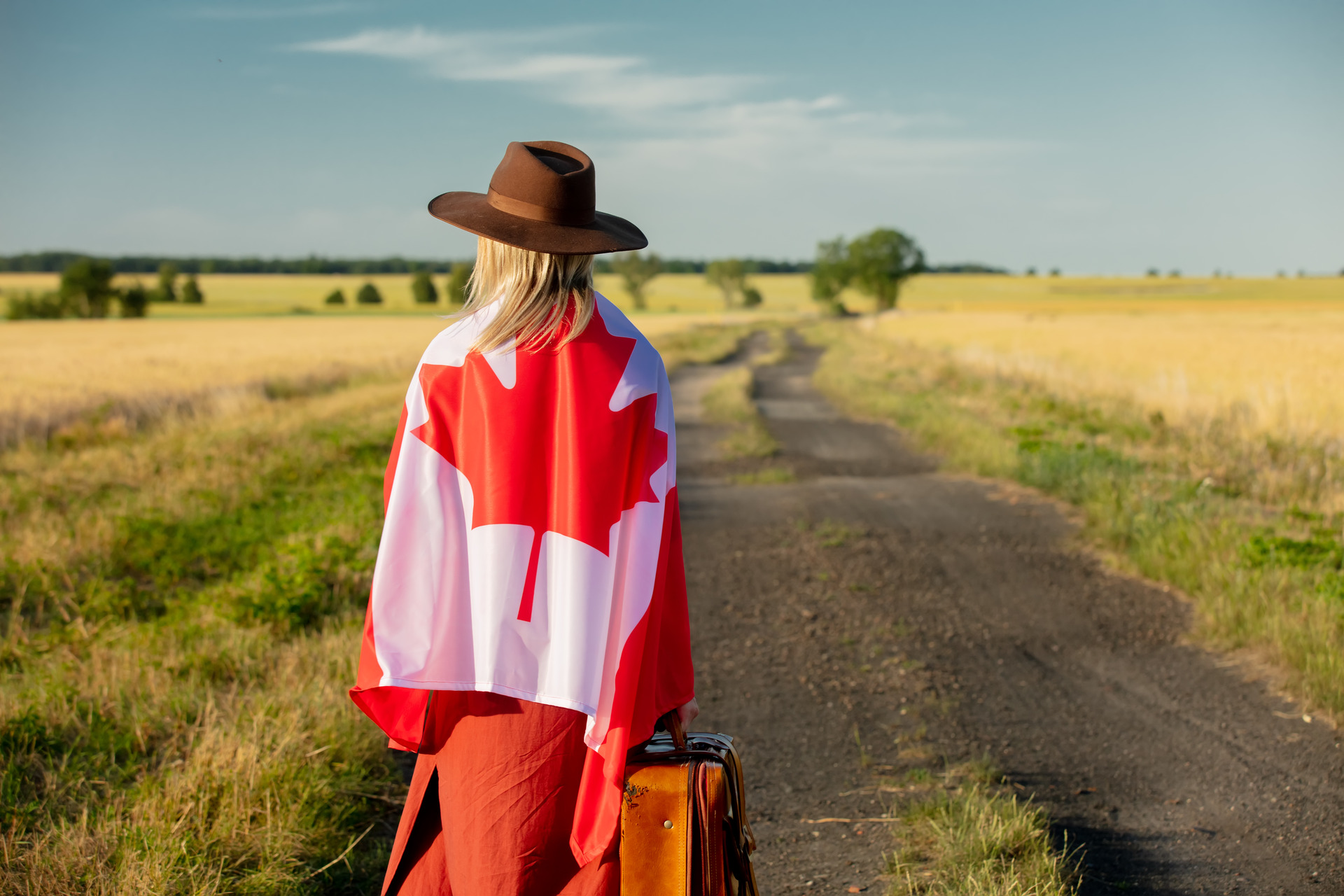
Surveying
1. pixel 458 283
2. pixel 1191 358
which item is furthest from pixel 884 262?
pixel 1191 358

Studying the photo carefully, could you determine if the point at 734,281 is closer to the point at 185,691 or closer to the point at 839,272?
the point at 839,272

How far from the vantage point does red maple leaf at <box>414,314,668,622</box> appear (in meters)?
1.70

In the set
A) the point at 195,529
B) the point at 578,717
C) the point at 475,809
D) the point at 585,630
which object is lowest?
the point at 195,529

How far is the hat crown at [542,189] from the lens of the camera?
1753 millimetres

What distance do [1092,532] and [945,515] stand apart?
4.09 ft

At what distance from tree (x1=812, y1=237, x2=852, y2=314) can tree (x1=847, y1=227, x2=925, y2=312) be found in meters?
2.73

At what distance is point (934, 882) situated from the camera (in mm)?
2514

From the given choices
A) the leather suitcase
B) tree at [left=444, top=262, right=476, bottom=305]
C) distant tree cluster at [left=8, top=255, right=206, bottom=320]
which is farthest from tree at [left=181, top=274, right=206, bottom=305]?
the leather suitcase

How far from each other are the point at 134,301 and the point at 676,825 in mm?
72445

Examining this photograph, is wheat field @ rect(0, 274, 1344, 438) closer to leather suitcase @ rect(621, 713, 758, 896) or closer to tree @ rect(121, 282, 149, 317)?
tree @ rect(121, 282, 149, 317)

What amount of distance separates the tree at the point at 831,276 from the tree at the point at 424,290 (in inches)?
1625

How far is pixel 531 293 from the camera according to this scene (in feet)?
5.66

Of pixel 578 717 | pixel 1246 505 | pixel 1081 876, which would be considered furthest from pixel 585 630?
pixel 1246 505

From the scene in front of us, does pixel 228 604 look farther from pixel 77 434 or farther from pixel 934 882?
pixel 77 434
